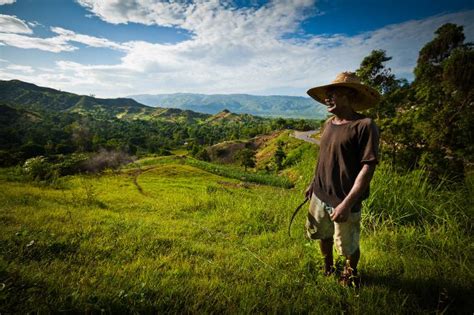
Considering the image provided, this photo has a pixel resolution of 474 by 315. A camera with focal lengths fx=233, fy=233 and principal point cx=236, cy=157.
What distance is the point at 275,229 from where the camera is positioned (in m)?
4.70

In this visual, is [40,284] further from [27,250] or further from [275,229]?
[275,229]

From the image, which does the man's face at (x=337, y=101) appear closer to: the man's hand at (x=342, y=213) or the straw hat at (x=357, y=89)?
the straw hat at (x=357, y=89)

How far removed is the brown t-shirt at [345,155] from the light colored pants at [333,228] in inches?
4.5

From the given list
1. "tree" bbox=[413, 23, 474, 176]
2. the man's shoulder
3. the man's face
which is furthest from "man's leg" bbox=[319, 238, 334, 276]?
"tree" bbox=[413, 23, 474, 176]

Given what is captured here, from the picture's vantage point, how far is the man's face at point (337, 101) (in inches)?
100.0

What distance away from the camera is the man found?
224 cm

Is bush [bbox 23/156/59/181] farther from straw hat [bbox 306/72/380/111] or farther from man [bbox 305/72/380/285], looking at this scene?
straw hat [bbox 306/72/380/111]

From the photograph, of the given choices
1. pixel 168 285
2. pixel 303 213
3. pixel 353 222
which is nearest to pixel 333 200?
pixel 353 222

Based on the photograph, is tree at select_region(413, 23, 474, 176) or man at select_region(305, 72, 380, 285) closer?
man at select_region(305, 72, 380, 285)

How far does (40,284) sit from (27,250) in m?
1.13

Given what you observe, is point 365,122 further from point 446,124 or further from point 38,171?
point 38,171

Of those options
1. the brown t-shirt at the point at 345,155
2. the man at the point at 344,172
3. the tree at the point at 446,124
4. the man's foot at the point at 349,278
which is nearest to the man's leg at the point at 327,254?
the man at the point at 344,172

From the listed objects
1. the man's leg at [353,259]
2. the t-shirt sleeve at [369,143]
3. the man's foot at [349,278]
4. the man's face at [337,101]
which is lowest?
the man's foot at [349,278]

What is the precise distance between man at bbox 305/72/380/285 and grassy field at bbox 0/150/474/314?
0.46 m
